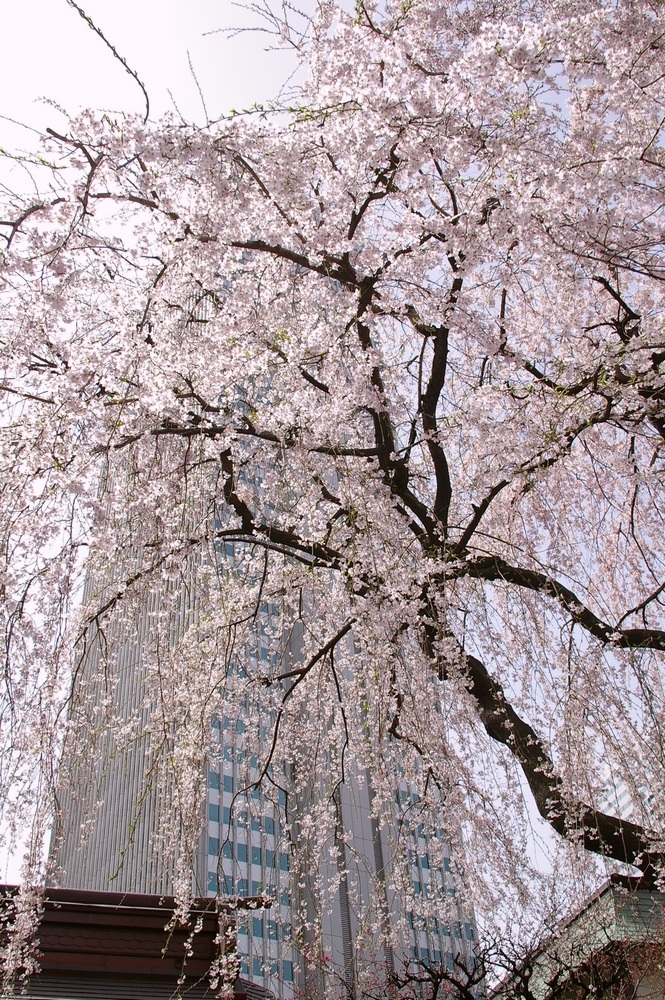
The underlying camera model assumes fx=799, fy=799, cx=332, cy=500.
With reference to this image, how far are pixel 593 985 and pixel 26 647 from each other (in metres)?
3.75

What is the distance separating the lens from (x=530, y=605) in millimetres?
4688

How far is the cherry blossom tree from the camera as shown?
3996 millimetres

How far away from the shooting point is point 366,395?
482 centimetres

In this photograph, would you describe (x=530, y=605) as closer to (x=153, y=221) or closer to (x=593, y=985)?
(x=593, y=985)

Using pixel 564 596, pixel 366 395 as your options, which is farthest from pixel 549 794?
pixel 366 395

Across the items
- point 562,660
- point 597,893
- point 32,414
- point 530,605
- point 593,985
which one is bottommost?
point 593,985

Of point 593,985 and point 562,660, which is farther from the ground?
point 562,660

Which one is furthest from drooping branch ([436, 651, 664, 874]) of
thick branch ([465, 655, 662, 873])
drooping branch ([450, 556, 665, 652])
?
drooping branch ([450, 556, 665, 652])

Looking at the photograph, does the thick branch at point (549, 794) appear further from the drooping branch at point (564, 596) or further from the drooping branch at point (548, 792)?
the drooping branch at point (564, 596)

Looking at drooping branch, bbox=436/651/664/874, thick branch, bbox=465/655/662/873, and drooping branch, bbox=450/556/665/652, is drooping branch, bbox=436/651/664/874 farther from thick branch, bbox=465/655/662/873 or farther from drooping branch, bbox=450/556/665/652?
drooping branch, bbox=450/556/665/652

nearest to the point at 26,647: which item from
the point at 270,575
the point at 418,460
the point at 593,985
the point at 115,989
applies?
the point at 270,575

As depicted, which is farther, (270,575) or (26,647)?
(270,575)

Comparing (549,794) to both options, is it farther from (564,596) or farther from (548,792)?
(564,596)

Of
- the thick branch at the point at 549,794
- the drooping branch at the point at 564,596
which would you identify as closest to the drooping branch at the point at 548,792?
the thick branch at the point at 549,794
